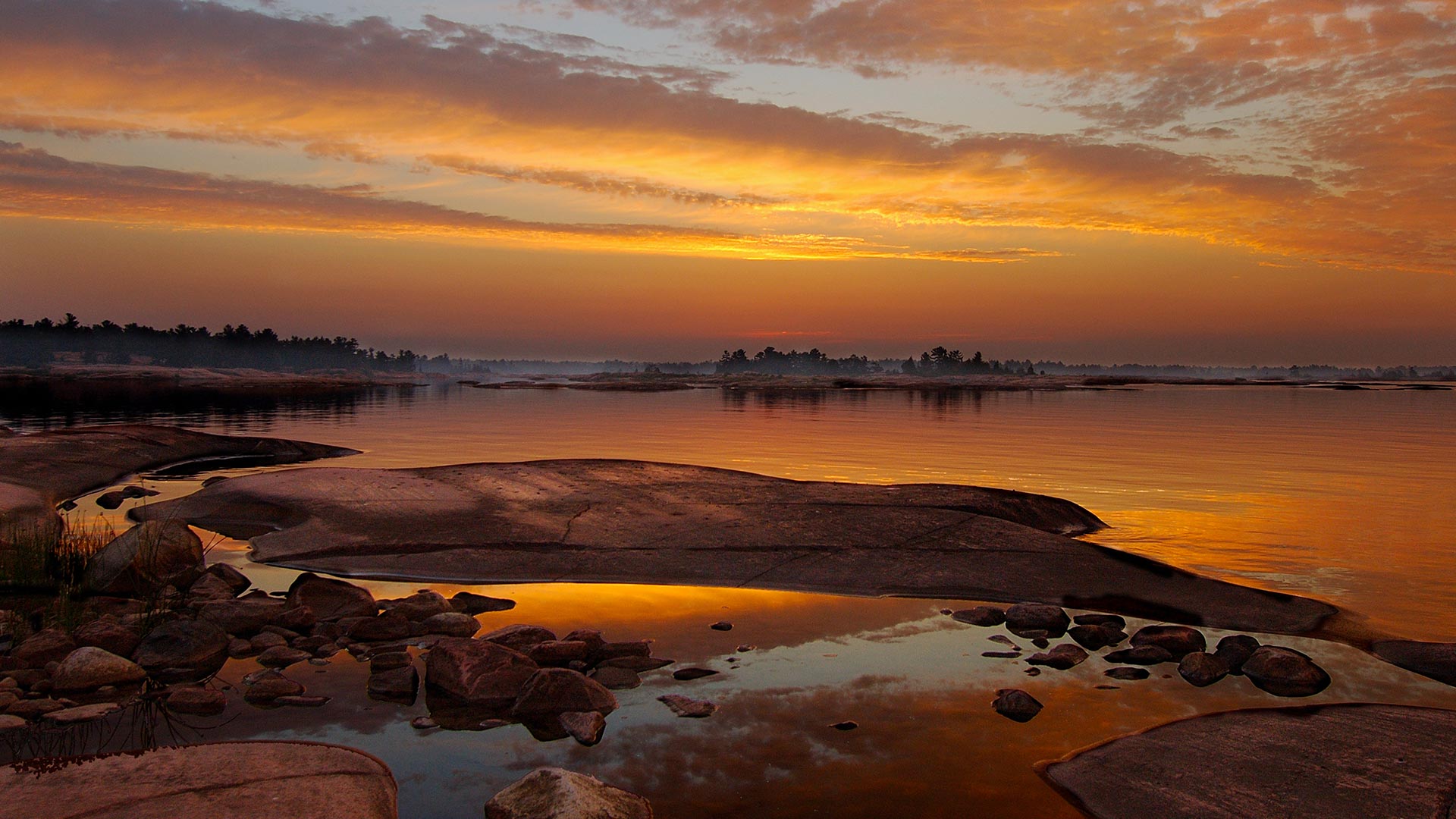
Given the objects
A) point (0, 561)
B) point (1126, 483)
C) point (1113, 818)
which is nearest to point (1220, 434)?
point (1126, 483)

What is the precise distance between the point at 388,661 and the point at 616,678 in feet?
7.16

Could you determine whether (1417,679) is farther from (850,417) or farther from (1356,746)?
(850,417)

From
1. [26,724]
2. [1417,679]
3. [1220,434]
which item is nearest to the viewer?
[26,724]

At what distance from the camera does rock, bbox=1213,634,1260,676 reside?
877cm

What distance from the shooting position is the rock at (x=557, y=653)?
28.7 ft


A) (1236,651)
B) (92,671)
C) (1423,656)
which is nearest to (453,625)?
(92,671)

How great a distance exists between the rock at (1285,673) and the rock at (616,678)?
5665 mm

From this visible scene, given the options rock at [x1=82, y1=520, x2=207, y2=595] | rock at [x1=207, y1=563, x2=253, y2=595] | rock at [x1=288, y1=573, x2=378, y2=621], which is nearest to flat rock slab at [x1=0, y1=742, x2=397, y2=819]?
rock at [x1=288, y1=573, x2=378, y2=621]

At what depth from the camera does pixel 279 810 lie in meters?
5.62

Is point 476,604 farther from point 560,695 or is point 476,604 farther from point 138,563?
point 138,563

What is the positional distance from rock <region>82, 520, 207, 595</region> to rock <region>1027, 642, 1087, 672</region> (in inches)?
391

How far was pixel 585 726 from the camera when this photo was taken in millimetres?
7172

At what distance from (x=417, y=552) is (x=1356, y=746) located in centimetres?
1130

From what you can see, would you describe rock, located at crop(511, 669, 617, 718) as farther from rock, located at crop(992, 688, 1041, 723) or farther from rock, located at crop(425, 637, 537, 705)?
rock, located at crop(992, 688, 1041, 723)
